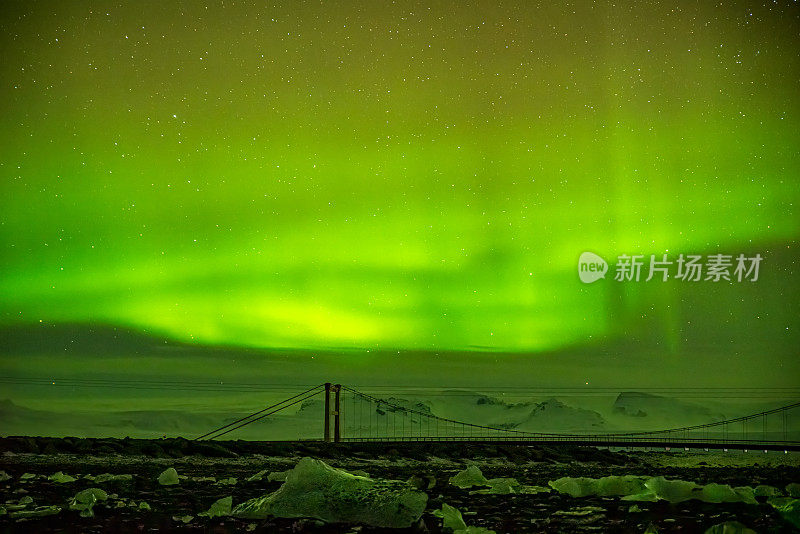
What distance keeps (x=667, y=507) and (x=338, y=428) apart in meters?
53.9

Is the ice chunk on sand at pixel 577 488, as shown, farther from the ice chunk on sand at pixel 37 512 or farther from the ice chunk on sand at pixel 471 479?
the ice chunk on sand at pixel 37 512

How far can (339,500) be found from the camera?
10461 millimetres

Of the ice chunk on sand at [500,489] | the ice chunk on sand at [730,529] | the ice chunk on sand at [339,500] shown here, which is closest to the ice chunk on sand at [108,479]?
the ice chunk on sand at [339,500]

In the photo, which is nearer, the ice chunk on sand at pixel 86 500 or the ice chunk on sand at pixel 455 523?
the ice chunk on sand at pixel 455 523

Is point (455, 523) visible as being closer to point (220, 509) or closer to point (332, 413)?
point (220, 509)

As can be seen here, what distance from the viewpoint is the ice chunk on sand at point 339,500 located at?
1011 centimetres

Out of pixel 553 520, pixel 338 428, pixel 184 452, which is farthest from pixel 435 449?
pixel 553 520

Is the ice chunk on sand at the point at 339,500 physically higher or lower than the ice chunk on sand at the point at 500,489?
higher

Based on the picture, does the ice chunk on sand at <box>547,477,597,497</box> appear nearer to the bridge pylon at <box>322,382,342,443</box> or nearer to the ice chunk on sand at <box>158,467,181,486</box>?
the ice chunk on sand at <box>158,467,181,486</box>

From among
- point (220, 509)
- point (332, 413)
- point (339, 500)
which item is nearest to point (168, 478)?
point (220, 509)

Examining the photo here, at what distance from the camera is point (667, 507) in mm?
13258

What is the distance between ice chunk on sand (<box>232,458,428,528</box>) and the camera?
10.1 metres

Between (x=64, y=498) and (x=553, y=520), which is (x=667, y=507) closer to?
(x=553, y=520)

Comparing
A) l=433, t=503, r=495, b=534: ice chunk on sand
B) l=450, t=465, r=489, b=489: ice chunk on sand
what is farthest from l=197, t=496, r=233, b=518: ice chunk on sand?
l=450, t=465, r=489, b=489: ice chunk on sand
